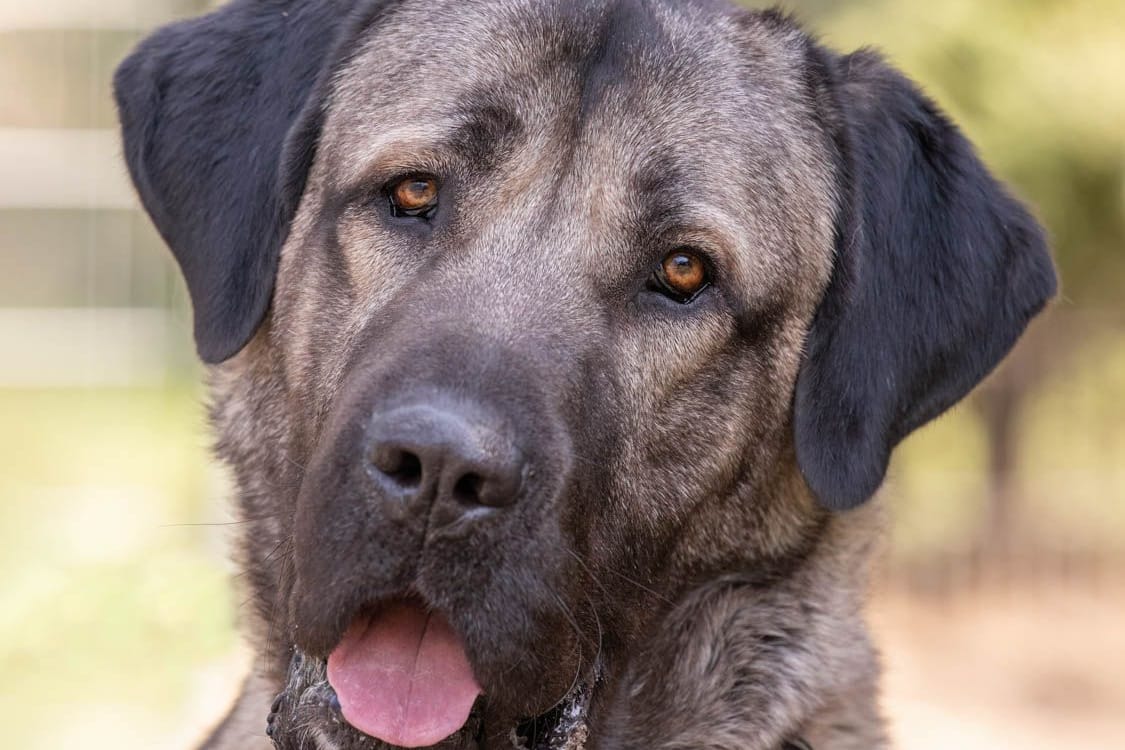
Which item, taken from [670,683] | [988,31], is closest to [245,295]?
[670,683]

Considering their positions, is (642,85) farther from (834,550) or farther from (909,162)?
(834,550)

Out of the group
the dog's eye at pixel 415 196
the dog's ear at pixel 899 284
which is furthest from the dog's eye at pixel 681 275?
the dog's eye at pixel 415 196

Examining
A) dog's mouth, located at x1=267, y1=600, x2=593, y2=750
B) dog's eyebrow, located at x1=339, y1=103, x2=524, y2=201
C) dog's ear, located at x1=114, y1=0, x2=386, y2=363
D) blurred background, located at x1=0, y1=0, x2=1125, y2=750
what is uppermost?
dog's eyebrow, located at x1=339, y1=103, x2=524, y2=201

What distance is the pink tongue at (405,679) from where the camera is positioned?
3127 mm

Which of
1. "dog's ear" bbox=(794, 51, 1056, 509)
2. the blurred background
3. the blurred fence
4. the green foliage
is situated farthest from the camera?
the blurred fence

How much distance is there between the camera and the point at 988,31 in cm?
894

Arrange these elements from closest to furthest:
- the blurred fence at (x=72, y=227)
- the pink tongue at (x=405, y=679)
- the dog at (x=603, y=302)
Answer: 1. the pink tongue at (x=405, y=679)
2. the dog at (x=603, y=302)
3. the blurred fence at (x=72, y=227)

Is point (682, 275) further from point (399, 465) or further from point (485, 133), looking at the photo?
point (399, 465)

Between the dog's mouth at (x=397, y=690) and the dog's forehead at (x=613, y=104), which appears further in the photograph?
the dog's forehead at (x=613, y=104)

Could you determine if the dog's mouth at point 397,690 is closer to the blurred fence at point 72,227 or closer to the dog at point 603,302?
the dog at point 603,302

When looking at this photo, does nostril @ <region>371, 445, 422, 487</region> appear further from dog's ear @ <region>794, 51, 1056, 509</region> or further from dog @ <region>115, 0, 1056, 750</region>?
dog's ear @ <region>794, 51, 1056, 509</region>

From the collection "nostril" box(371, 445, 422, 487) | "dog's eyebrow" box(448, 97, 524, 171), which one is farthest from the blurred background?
"nostril" box(371, 445, 422, 487)

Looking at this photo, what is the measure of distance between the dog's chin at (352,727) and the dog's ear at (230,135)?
86 centimetres

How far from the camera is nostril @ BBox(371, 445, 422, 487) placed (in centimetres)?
295
